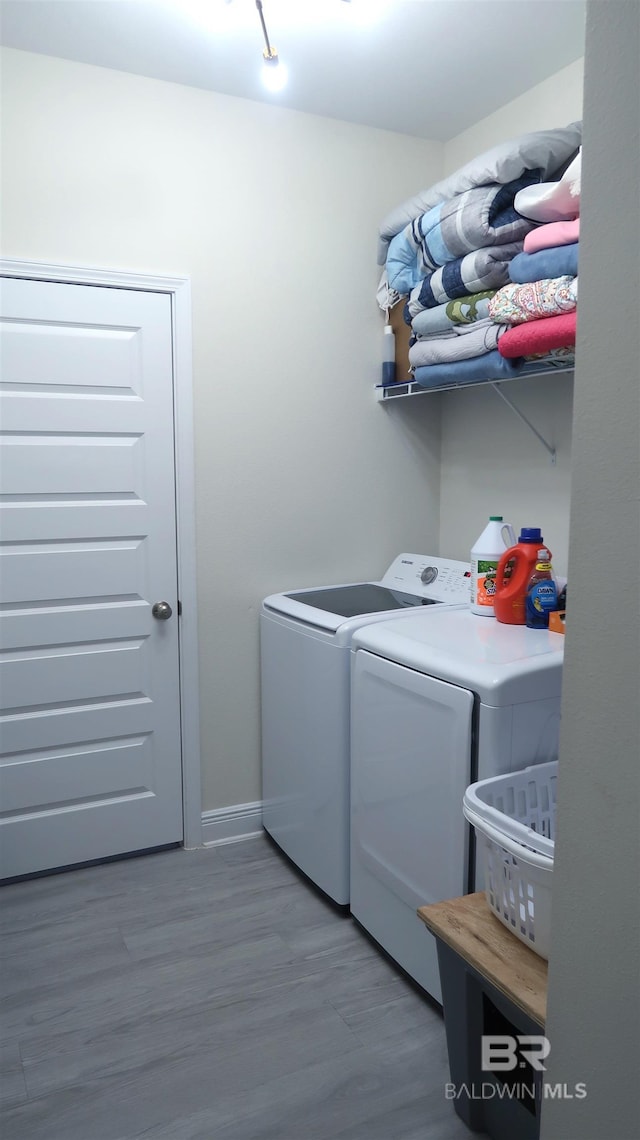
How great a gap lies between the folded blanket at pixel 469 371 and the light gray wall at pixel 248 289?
39cm

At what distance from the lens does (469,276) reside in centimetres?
224

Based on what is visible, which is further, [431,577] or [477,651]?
[431,577]

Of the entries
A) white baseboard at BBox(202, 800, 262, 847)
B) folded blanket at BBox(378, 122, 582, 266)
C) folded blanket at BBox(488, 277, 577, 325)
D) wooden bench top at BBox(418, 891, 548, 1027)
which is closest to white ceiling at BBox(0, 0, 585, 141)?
folded blanket at BBox(378, 122, 582, 266)

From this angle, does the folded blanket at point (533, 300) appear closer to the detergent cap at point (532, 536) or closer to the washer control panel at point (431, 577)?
the detergent cap at point (532, 536)

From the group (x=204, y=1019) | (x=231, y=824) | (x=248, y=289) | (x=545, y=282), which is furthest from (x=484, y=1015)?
(x=248, y=289)

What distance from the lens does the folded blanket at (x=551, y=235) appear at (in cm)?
190

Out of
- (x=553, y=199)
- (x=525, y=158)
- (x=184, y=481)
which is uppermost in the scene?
(x=525, y=158)

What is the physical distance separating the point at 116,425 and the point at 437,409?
4.26 feet

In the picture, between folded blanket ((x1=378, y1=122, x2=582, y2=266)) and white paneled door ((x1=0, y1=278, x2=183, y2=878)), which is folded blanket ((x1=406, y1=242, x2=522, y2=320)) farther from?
white paneled door ((x1=0, y1=278, x2=183, y2=878))

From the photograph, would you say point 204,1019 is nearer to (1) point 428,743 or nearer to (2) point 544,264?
(1) point 428,743

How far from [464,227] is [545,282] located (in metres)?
0.37

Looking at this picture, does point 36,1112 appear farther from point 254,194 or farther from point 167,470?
point 254,194

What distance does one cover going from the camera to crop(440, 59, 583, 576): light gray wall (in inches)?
94.7

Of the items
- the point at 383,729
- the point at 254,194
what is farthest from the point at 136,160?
the point at 383,729
